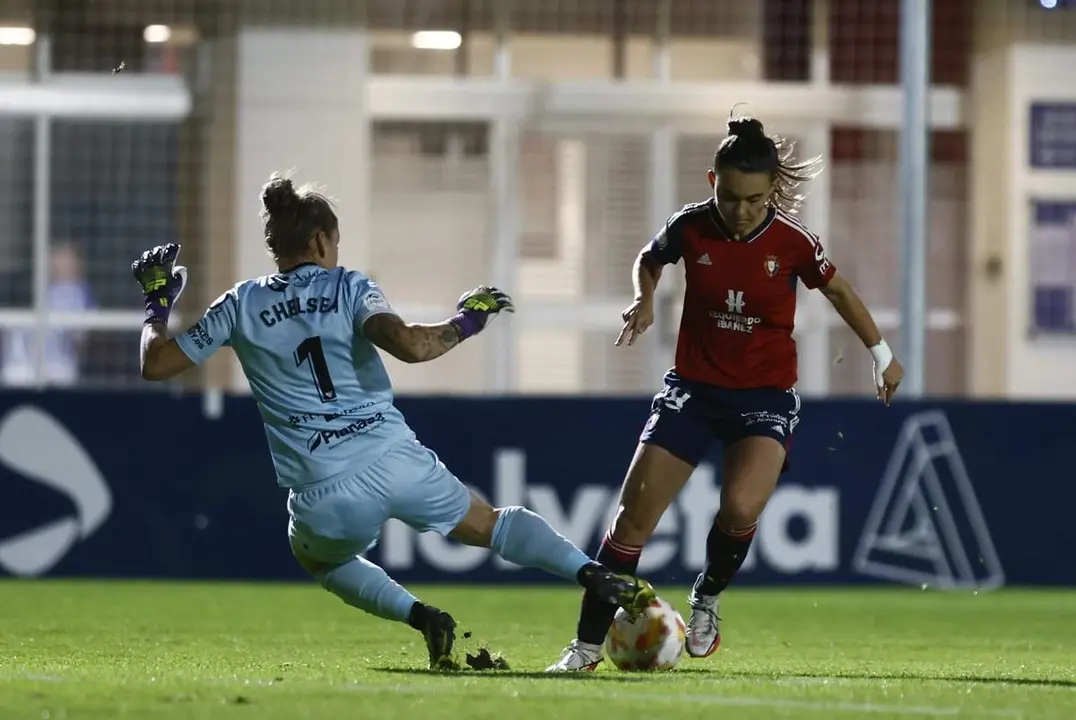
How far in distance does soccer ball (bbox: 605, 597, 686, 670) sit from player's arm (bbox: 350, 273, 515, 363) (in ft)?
3.45

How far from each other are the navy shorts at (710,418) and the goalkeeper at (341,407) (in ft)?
2.12

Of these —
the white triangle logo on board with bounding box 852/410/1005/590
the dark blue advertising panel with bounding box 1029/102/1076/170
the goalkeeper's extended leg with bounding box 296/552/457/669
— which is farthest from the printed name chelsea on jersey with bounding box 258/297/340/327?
the dark blue advertising panel with bounding box 1029/102/1076/170

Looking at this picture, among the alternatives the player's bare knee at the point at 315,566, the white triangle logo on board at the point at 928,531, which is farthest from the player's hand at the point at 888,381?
the white triangle logo on board at the point at 928,531

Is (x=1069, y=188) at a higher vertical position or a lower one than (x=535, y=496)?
higher

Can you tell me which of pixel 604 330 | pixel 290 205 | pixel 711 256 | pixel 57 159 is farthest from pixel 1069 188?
pixel 290 205

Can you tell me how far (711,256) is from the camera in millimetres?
6277

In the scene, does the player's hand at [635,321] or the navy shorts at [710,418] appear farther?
the navy shorts at [710,418]

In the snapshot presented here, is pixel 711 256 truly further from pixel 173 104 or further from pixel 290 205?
pixel 173 104

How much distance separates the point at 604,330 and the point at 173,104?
3647 millimetres

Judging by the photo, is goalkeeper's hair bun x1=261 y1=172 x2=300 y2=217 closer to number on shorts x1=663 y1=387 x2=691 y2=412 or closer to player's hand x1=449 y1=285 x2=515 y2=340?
player's hand x1=449 y1=285 x2=515 y2=340

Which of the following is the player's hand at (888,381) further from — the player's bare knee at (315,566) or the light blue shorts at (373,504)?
the player's bare knee at (315,566)

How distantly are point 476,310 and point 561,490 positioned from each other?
582cm

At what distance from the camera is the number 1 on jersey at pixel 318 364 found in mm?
5613

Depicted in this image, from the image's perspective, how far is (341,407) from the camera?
5613 millimetres
